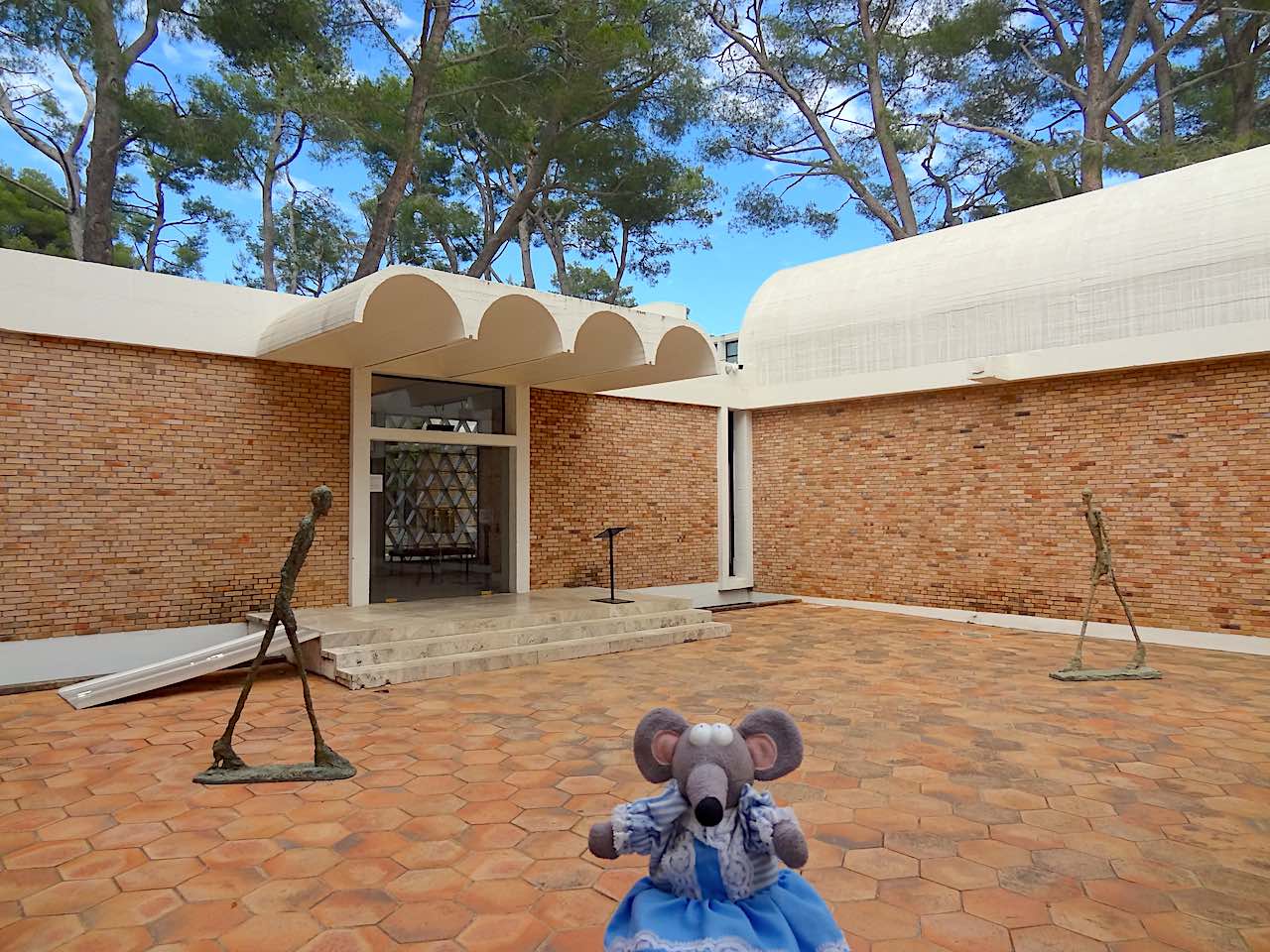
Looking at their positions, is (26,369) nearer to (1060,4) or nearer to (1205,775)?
(1205,775)

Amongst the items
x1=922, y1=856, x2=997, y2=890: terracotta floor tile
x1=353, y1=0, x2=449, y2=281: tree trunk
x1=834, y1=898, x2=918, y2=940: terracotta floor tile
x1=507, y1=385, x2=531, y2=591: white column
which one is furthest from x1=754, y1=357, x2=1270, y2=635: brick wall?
x1=834, y1=898, x2=918, y2=940: terracotta floor tile

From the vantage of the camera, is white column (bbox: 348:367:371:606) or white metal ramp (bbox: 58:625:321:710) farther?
white column (bbox: 348:367:371:606)

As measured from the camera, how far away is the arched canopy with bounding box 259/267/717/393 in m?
7.16

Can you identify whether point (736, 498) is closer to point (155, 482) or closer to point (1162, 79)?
point (155, 482)

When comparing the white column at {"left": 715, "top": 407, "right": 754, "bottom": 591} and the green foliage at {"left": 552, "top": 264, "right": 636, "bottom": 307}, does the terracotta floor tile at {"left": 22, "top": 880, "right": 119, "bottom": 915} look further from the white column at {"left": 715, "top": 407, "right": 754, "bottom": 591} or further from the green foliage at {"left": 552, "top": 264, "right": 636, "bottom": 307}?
the green foliage at {"left": 552, "top": 264, "right": 636, "bottom": 307}

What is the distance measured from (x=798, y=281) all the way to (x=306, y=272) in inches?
609

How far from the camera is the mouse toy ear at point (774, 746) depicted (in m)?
2.15

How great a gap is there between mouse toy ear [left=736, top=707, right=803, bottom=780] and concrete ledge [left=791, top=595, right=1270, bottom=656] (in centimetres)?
856

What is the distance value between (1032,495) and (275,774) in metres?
8.96

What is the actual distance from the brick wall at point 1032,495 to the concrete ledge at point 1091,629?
0.10 metres

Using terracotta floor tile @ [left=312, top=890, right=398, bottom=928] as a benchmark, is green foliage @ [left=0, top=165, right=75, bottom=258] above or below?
above

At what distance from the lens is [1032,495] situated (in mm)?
9961

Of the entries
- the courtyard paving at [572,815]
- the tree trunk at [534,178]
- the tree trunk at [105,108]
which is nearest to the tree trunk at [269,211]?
the tree trunk at [105,108]

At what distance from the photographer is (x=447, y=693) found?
6484mm
